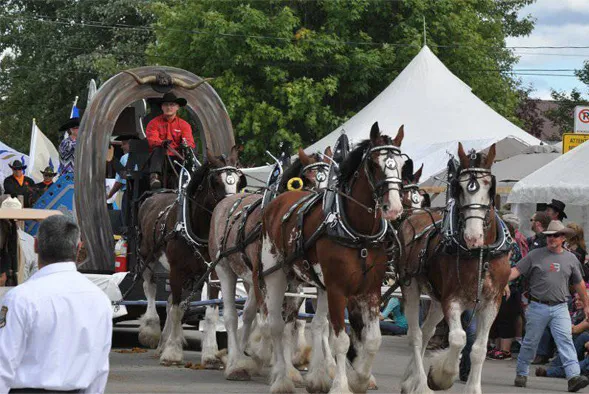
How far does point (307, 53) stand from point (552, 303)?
26.4m

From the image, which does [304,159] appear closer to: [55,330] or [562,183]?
[562,183]

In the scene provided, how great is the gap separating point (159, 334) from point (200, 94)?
3.73 metres

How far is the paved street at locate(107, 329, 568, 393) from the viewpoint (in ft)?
39.6

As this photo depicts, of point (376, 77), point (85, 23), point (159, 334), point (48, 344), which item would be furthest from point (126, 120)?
point (85, 23)

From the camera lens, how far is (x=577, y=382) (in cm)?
1281

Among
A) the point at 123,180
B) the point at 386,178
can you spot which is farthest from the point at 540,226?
the point at 123,180

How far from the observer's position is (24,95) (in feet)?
172

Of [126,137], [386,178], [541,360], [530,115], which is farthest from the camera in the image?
[530,115]

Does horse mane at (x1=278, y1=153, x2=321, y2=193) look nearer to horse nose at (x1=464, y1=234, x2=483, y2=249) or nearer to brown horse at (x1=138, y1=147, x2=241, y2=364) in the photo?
brown horse at (x1=138, y1=147, x2=241, y2=364)

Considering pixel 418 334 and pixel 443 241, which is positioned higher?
pixel 443 241

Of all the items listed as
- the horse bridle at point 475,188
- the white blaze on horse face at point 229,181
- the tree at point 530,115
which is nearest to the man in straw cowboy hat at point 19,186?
the white blaze on horse face at point 229,181

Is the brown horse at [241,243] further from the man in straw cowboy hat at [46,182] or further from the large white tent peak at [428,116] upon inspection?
the large white tent peak at [428,116]

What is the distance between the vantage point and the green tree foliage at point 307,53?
3778 cm

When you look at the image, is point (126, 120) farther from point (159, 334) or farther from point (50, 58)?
point (50, 58)
